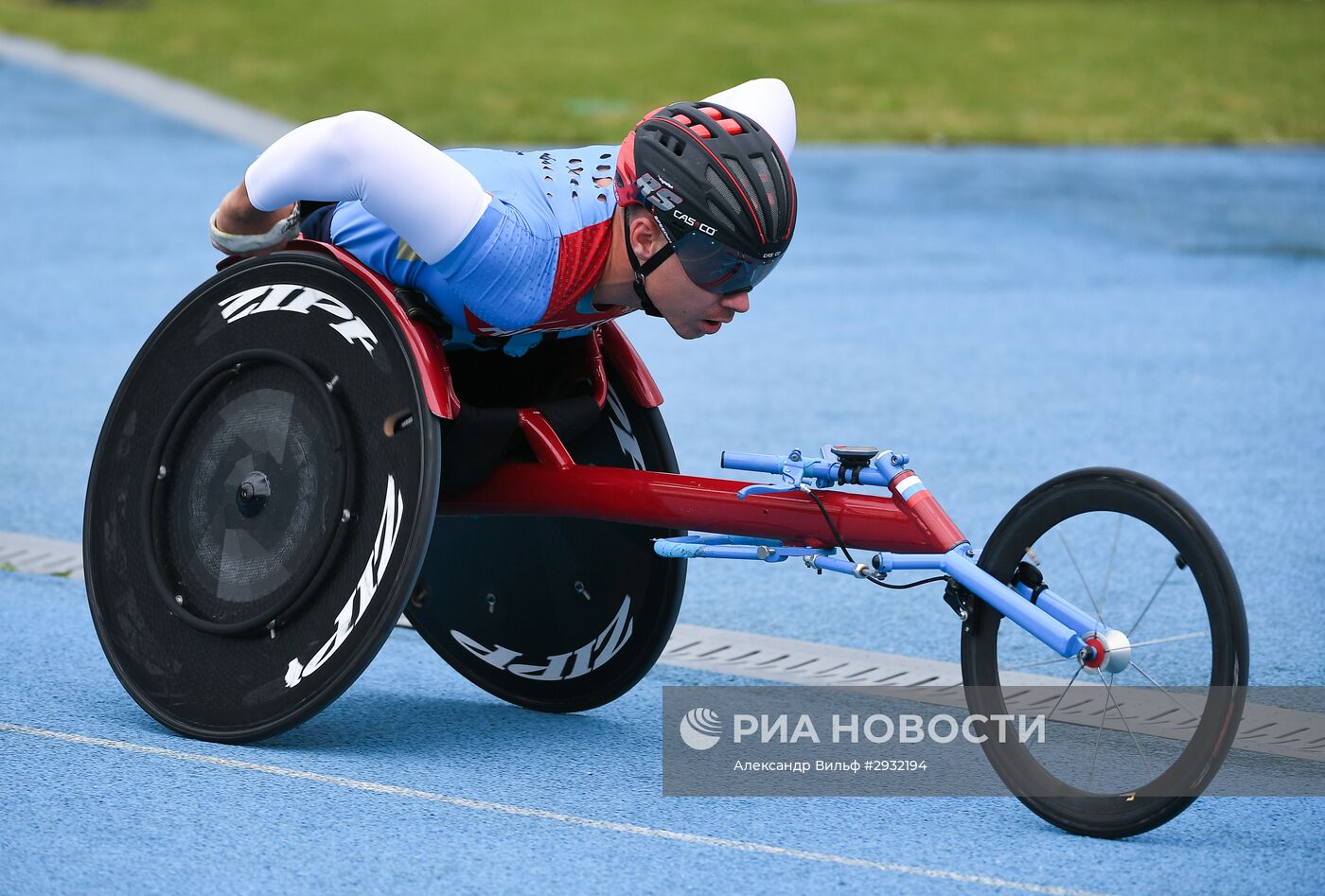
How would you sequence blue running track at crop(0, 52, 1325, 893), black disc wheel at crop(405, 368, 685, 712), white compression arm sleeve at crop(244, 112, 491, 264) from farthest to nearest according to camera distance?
black disc wheel at crop(405, 368, 685, 712)
white compression arm sleeve at crop(244, 112, 491, 264)
blue running track at crop(0, 52, 1325, 893)

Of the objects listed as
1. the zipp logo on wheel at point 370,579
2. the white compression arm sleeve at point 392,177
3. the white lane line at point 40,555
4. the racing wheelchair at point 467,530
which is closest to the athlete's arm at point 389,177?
the white compression arm sleeve at point 392,177

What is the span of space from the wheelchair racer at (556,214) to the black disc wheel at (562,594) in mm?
476

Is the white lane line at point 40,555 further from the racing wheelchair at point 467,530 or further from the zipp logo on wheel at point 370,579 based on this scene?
the zipp logo on wheel at point 370,579

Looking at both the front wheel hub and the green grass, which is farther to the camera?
the green grass

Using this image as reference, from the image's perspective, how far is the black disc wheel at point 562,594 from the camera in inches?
152

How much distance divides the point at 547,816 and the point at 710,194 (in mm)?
1222

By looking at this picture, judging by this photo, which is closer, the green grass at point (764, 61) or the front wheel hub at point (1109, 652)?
the front wheel hub at point (1109, 652)

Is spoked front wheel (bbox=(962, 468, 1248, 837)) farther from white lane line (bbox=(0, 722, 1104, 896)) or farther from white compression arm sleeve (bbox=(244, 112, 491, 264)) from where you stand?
white compression arm sleeve (bbox=(244, 112, 491, 264))

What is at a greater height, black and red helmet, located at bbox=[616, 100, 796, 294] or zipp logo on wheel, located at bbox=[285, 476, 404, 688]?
black and red helmet, located at bbox=[616, 100, 796, 294]

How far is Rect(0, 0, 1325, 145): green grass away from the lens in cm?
1608

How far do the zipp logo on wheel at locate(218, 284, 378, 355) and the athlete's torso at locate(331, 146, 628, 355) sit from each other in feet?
0.44

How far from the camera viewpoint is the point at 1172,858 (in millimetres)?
3057

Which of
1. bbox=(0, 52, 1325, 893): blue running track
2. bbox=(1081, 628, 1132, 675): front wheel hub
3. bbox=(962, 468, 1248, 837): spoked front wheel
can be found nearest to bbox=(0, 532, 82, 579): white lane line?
bbox=(0, 52, 1325, 893): blue running track

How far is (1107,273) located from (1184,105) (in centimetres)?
773
